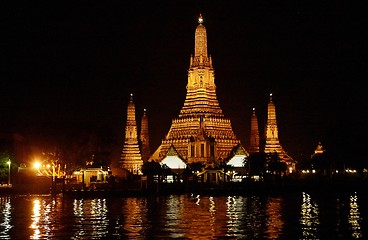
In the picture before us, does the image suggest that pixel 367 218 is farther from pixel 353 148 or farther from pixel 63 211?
pixel 353 148

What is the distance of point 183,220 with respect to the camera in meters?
38.9

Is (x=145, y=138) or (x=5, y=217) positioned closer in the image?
(x=5, y=217)

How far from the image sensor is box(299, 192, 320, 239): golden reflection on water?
32969 mm

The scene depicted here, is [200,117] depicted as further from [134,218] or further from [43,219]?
[43,219]

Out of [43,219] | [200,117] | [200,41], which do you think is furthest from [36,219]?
[200,41]

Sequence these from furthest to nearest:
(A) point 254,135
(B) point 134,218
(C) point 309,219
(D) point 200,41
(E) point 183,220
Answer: (A) point 254,135
(D) point 200,41
(B) point 134,218
(C) point 309,219
(E) point 183,220

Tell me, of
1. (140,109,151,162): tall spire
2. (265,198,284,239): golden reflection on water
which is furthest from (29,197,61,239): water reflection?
(140,109,151,162): tall spire

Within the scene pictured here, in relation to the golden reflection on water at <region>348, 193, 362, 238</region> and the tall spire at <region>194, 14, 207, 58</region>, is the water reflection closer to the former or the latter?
the golden reflection on water at <region>348, 193, 362, 238</region>

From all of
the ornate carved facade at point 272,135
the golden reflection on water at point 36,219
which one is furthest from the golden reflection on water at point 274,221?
the ornate carved facade at point 272,135

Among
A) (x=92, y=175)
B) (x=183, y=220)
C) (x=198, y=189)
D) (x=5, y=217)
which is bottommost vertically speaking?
(x=183, y=220)

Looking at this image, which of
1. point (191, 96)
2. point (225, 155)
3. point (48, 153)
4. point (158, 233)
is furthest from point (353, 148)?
point (158, 233)

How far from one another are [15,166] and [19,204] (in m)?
23.7

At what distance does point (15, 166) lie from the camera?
7494 cm

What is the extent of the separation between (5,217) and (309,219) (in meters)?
16.9
